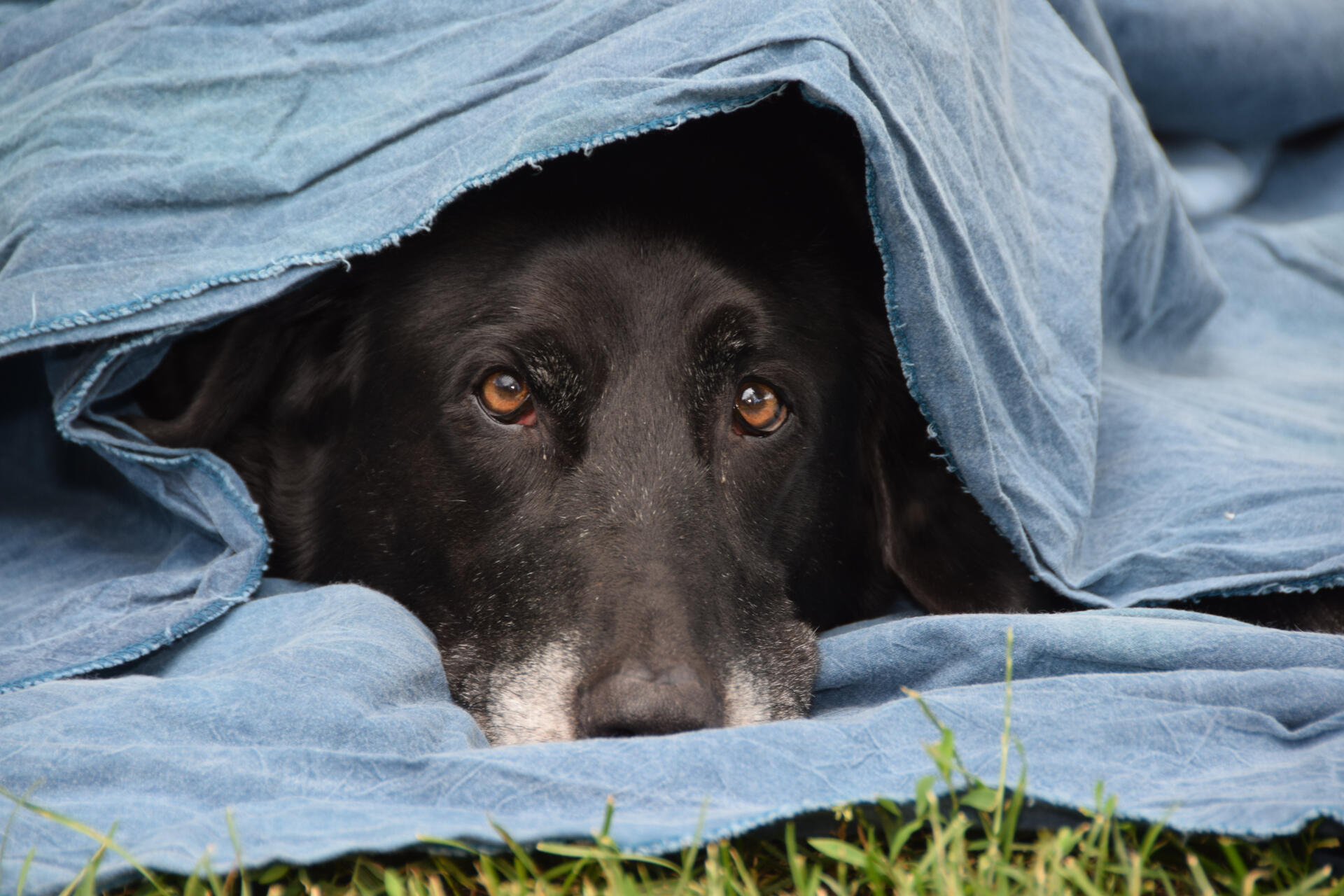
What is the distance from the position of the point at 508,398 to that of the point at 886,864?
1292mm

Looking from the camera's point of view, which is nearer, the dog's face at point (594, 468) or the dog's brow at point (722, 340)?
the dog's face at point (594, 468)

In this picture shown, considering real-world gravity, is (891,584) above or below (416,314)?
below

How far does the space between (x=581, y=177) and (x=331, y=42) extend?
68 cm

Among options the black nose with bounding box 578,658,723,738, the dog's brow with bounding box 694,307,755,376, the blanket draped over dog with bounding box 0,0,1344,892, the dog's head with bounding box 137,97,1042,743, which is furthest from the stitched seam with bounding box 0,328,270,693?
the dog's brow with bounding box 694,307,755,376

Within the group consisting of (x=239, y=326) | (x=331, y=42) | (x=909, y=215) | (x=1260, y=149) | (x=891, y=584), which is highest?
(x=331, y=42)

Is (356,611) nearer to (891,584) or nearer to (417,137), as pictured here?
(417,137)

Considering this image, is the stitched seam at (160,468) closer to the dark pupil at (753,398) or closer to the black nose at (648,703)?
the black nose at (648,703)

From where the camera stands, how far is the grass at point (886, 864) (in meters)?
1.40

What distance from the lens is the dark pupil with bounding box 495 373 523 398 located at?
2424 millimetres

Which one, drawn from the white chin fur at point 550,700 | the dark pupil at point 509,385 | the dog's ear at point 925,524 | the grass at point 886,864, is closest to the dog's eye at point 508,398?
the dark pupil at point 509,385

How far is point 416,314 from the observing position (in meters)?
2.59

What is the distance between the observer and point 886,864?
4.76 feet

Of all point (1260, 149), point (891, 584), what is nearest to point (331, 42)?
point (891, 584)

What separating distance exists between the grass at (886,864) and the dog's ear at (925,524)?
45.5 inches
